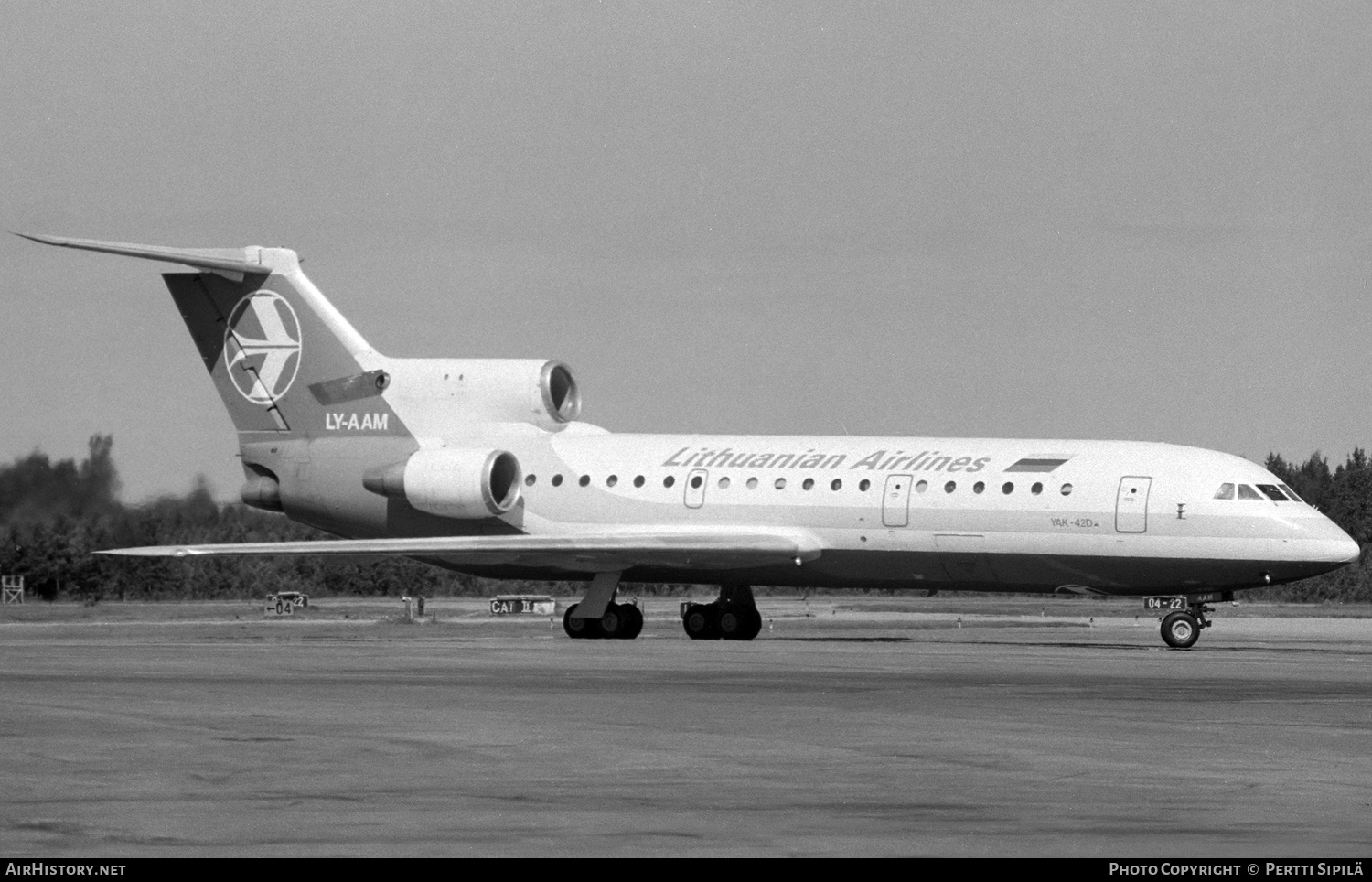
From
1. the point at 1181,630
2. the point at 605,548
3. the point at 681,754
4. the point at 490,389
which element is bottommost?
the point at 681,754

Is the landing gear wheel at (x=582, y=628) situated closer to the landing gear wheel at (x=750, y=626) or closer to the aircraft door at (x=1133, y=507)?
the landing gear wheel at (x=750, y=626)

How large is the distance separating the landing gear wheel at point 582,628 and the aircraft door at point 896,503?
626cm

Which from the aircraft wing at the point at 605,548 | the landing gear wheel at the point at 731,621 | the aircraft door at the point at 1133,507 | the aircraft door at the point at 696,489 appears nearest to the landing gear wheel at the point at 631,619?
the aircraft wing at the point at 605,548

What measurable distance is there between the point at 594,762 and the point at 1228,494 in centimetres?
2433

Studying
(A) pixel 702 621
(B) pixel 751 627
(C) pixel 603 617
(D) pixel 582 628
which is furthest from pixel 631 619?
(B) pixel 751 627

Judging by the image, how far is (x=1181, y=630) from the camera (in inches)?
1476

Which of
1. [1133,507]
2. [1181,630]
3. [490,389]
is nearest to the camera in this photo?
[1181,630]

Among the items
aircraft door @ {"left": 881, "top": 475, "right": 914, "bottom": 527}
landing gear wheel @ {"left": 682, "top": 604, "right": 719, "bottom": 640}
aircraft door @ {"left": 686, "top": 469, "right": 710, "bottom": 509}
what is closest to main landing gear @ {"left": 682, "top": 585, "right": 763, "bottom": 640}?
landing gear wheel @ {"left": 682, "top": 604, "right": 719, "bottom": 640}

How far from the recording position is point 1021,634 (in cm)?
4375

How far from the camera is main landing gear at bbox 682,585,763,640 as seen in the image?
42.0 metres

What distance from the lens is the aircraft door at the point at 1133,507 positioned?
37844 mm

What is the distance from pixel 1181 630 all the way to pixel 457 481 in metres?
14.6

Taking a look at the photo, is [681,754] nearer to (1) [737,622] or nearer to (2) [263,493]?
(1) [737,622]

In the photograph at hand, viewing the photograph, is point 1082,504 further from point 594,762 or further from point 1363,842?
point 1363,842
